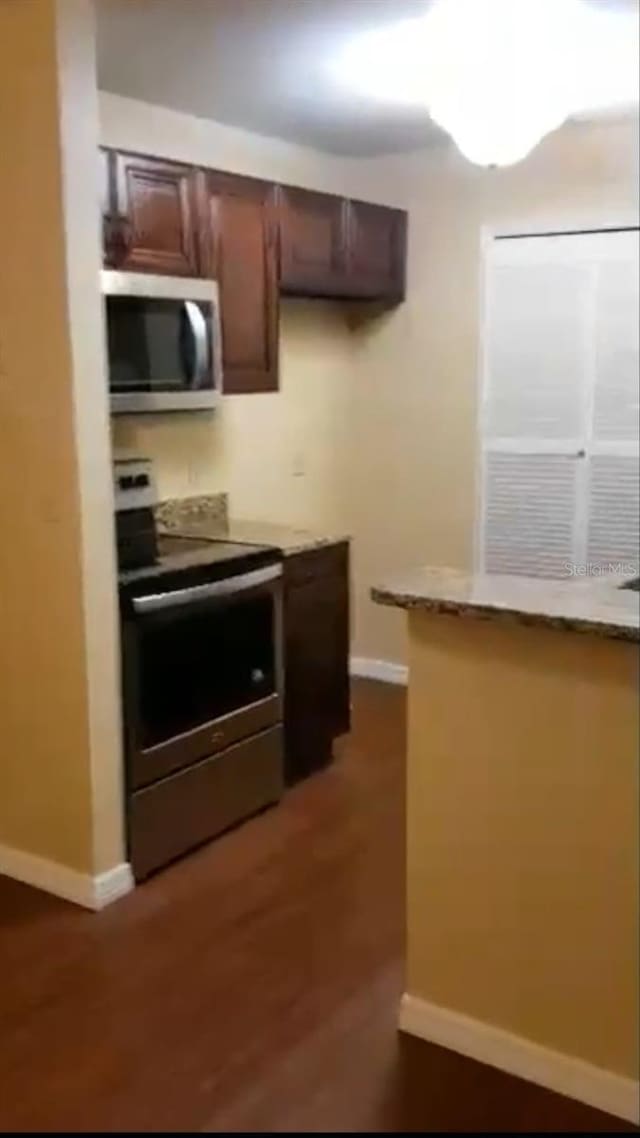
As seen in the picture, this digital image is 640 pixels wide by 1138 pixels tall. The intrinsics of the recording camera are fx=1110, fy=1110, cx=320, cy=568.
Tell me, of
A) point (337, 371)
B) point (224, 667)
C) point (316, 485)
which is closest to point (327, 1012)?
point (224, 667)

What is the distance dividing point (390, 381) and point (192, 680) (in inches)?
85.5

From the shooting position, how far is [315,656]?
4.08 meters

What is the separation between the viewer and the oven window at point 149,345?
3475mm

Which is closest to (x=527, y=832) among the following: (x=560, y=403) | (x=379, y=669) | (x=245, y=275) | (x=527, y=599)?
(x=527, y=599)

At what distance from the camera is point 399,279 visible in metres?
4.94

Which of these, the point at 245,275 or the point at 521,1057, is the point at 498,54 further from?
the point at 521,1057

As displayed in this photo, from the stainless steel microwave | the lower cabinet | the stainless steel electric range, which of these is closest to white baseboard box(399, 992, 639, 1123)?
the stainless steel electric range

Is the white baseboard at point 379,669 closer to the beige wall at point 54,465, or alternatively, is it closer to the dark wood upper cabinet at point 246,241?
the dark wood upper cabinet at point 246,241

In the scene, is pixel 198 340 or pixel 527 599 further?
pixel 198 340

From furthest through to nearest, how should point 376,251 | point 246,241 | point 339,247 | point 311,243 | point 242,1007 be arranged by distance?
point 376,251
point 339,247
point 311,243
point 246,241
point 242,1007

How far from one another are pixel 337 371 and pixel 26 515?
2348 mm

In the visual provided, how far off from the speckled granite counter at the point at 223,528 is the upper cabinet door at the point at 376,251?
42.6 inches

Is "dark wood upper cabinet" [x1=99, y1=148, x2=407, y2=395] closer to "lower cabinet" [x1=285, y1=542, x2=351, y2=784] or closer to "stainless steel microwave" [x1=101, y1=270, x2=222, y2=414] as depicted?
"stainless steel microwave" [x1=101, y1=270, x2=222, y2=414]

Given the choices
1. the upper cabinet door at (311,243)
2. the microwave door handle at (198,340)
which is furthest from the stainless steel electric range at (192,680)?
the upper cabinet door at (311,243)
